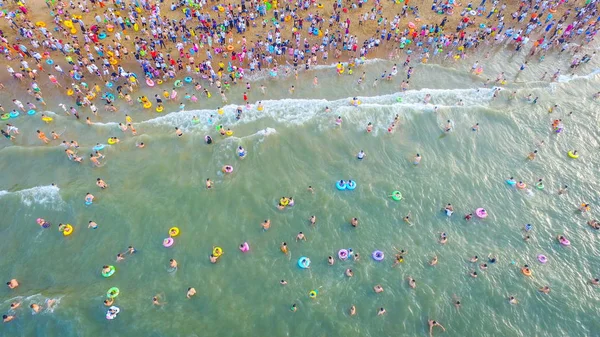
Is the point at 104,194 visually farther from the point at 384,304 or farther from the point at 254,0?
the point at 254,0

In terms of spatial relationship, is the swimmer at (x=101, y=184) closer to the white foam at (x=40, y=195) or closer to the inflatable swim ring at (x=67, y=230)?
the white foam at (x=40, y=195)

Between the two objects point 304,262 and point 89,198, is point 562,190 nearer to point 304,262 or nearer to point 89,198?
point 304,262

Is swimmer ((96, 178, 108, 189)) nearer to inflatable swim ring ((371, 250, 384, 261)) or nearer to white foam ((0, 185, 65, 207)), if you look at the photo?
white foam ((0, 185, 65, 207))

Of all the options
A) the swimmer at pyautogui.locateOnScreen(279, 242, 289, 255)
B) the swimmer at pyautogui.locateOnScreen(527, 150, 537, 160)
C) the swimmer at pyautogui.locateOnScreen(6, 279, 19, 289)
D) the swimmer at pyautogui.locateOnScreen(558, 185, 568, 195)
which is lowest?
the swimmer at pyautogui.locateOnScreen(6, 279, 19, 289)

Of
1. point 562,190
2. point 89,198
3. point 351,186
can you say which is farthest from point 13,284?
point 562,190

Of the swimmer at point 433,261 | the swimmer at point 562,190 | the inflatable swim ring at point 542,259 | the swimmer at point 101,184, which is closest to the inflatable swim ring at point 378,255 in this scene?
the swimmer at point 433,261

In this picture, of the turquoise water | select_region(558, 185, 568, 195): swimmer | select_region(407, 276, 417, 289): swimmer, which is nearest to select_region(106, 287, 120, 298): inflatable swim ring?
the turquoise water
